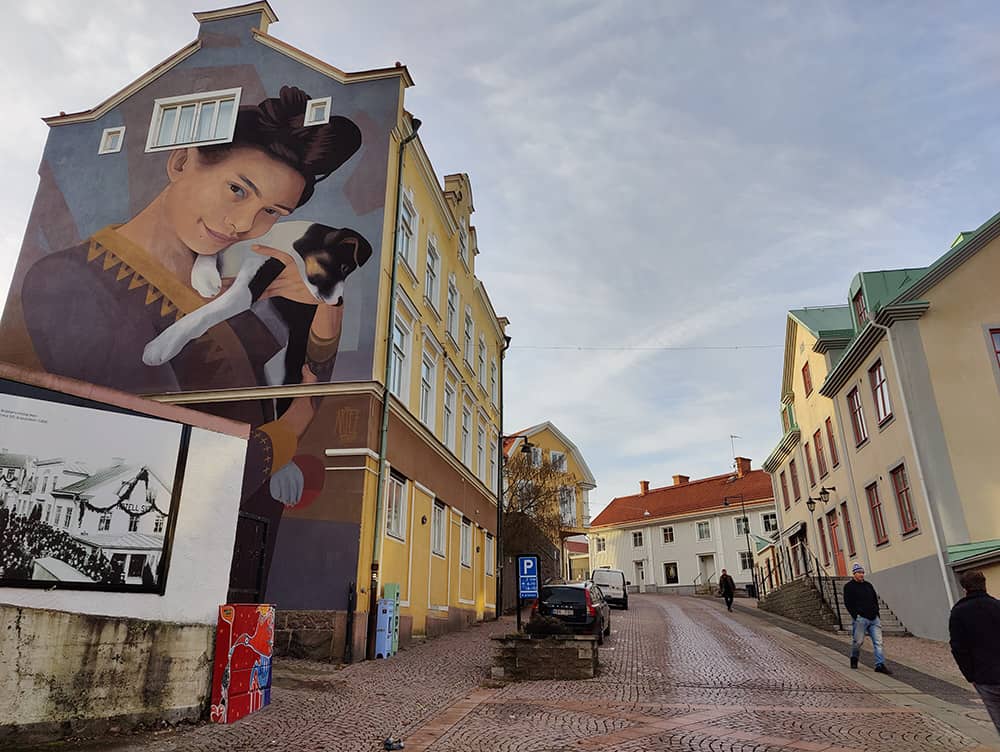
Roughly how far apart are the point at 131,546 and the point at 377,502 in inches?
294

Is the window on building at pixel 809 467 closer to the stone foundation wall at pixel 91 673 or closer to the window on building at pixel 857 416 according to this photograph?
the window on building at pixel 857 416

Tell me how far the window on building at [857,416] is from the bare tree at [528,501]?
16.0 metres

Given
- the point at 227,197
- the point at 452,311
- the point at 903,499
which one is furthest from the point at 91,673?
the point at 903,499

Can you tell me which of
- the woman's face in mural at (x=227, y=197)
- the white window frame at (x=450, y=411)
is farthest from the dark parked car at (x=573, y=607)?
the woman's face in mural at (x=227, y=197)

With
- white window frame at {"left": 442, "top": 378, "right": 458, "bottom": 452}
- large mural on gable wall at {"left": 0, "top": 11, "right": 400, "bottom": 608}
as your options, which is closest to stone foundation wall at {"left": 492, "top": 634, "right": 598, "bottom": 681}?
large mural on gable wall at {"left": 0, "top": 11, "right": 400, "bottom": 608}

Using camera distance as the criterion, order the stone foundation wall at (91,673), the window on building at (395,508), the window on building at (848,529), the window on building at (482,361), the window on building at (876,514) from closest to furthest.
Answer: the stone foundation wall at (91,673) < the window on building at (395,508) < the window on building at (876,514) < the window on building at (848,529) < the window on building at (482,361)

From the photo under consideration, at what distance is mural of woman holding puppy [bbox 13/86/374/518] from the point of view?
17.1 m

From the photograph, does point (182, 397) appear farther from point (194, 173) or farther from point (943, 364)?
point (943, 364)

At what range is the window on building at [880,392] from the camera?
20078 millimetres

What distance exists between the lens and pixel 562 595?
1673 cm

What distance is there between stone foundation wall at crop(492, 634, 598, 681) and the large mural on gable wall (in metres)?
3.96

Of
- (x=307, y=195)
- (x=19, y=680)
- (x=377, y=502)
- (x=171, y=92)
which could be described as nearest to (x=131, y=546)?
(x=19, y=680)

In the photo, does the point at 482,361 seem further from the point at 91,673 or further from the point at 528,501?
the point at 91,673

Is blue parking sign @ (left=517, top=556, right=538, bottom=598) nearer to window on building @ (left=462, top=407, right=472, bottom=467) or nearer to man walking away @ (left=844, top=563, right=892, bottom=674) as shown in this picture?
man walking away @ (left=844, top=563, right=892, bottom=674)
